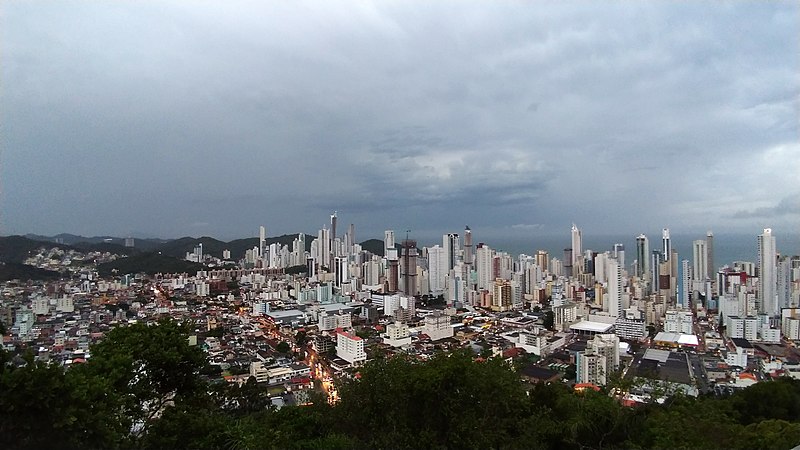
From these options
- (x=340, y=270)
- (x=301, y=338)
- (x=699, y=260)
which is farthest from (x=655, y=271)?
(x=340, y=270)

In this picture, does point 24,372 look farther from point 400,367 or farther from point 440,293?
point 440,293

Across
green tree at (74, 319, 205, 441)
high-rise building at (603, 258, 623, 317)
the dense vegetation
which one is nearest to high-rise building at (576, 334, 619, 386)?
the dense vegetation

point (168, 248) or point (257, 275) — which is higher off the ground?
point (168, 248)

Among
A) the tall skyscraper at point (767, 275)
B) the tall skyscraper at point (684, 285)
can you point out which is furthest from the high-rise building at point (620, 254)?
the tall skyscraper at point (767, 275)

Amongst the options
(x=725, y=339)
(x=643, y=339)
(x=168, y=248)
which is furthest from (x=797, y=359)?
(x=168, y=248)

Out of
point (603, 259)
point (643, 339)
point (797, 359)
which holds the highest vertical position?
point (603, 259)

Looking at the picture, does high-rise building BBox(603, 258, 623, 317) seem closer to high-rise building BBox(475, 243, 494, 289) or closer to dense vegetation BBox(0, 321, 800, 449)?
high-rise building BBox(475, 243, 494, 289)
